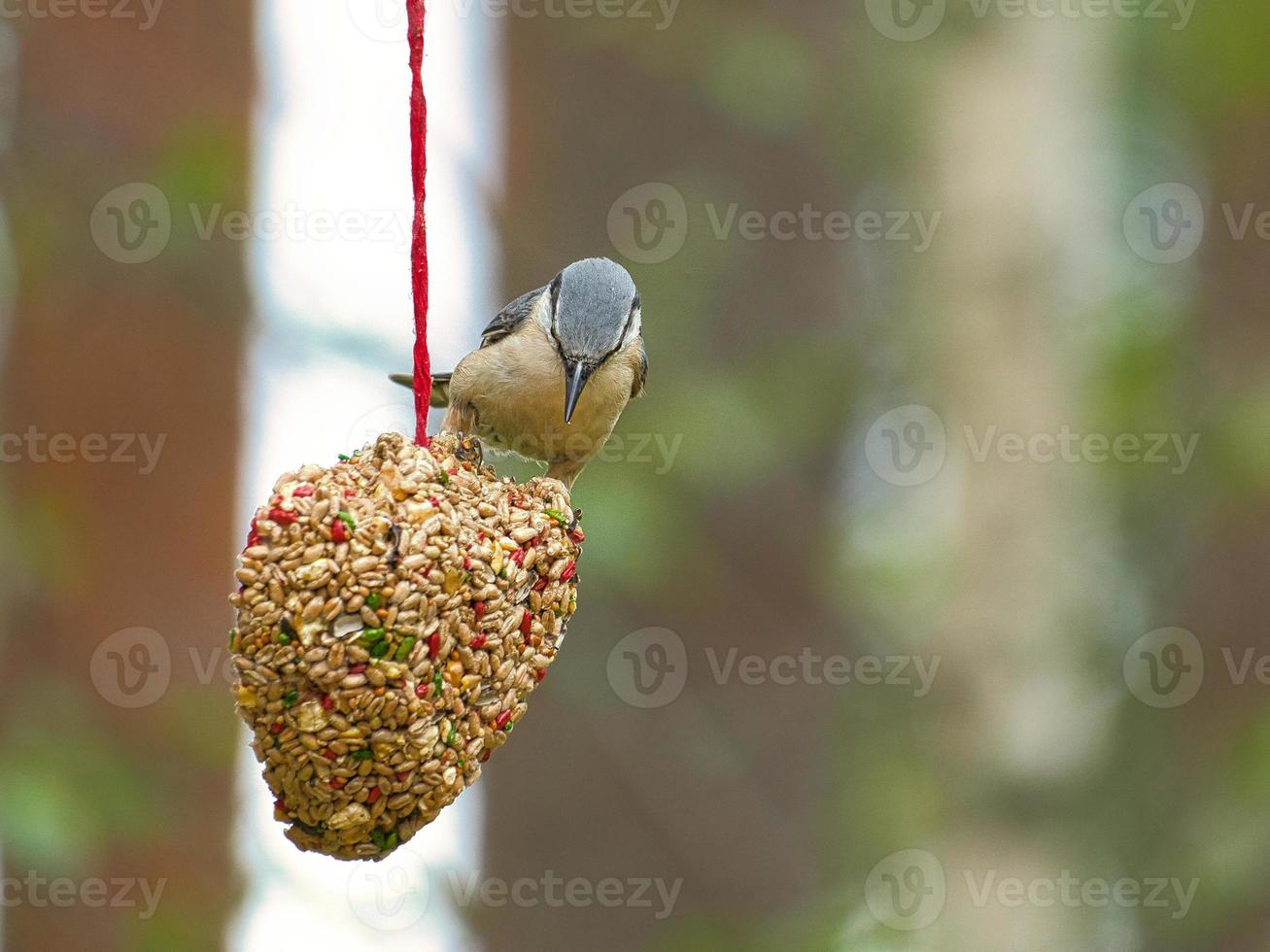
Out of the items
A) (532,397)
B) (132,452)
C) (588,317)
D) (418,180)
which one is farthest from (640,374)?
(418,180)

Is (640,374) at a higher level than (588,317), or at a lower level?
lower

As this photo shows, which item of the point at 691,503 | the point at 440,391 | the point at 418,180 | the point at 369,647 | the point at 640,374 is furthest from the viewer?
the point at 691,503

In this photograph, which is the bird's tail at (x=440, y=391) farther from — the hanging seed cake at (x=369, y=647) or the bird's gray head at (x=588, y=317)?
the hanging seed cake at (x=369, y=647)

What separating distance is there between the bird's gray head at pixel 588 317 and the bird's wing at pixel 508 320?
0.32 m

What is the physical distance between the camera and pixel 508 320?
14.3 ft

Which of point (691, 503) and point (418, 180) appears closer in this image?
point (418, 180)

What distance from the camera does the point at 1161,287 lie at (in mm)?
6172

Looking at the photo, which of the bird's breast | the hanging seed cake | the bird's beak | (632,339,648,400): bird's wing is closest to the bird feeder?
the hanging seed cake

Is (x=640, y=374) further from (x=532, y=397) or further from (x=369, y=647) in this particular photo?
(x=369, y=647)

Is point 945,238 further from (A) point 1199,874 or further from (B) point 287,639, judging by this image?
(B) point 287,639

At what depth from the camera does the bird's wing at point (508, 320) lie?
432cm

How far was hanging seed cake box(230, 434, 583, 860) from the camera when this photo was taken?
96.2 inches

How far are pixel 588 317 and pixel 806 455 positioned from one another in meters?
2.68

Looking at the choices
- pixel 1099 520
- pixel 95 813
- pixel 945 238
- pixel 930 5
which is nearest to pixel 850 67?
pixel 930 5
